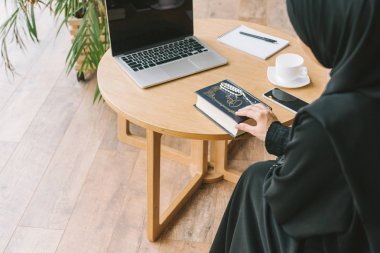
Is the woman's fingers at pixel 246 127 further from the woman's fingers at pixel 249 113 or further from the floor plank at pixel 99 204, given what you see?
the floor plank at pixel 99 204

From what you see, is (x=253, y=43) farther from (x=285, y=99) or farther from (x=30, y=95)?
(x=30, y=95)

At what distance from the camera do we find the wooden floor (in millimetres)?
1856

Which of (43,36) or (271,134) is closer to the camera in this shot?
(271,134)

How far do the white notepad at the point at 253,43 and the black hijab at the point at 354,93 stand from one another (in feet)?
2.03

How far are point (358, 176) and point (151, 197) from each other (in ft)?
2.82

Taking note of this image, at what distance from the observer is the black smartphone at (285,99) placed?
1.41 metres

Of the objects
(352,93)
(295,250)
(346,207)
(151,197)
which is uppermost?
(352,93)

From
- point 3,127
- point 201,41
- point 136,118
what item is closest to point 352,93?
point 136,118

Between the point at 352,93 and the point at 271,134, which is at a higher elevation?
the point at 352,93

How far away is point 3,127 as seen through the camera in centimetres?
237

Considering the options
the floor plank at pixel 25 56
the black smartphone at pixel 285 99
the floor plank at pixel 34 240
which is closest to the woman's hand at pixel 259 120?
the black smartphone at pixel 285 99

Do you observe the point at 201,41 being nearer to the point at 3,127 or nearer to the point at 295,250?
the point at 295,250

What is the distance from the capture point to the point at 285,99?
56.7 inches

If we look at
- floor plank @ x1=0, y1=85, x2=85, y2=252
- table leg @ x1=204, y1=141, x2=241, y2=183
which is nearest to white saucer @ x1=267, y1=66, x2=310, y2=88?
table leg @ x1=204, y1=141, x2=241, y2=183
